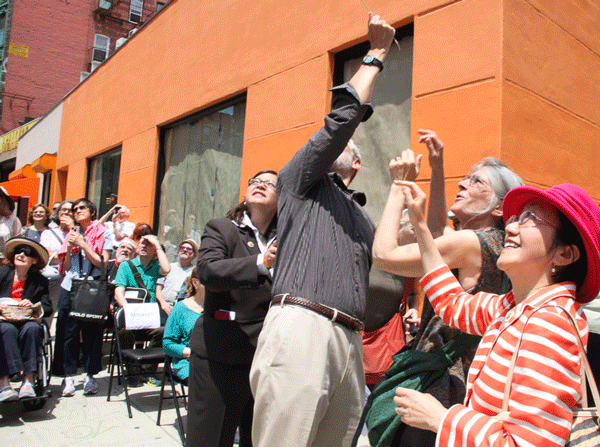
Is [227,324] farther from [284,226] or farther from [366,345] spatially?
[366,345]

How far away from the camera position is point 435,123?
404 cm

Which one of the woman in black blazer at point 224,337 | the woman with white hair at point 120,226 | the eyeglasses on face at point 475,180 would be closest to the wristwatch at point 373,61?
the eyeglasses on face at point 475,180

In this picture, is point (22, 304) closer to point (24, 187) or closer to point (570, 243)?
point (570, 243)

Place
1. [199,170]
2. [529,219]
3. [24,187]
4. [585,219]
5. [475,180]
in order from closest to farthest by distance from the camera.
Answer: [585,219], [529,219], [475,180], [199,170], [24,187]

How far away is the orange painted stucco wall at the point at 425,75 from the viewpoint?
12.3ft

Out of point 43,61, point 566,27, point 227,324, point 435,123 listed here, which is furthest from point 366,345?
point 43,61

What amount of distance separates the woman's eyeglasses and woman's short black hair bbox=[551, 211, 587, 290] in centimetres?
476

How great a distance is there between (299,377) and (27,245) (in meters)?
4.14

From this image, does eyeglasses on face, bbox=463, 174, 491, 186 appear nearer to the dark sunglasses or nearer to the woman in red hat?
the woman in red hat

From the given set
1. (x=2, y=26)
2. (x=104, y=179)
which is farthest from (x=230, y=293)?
(x=2, y=26)

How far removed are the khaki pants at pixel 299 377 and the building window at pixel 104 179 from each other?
32.3 feet

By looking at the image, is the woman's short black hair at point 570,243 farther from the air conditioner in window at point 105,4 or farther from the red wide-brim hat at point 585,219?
the air conditioner in window at point 105,4

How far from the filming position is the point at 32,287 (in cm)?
465

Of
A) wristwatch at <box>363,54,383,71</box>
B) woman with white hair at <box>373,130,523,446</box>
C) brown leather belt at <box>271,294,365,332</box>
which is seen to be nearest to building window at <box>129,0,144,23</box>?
wristwatch at <box>363,54,383,71</box>
